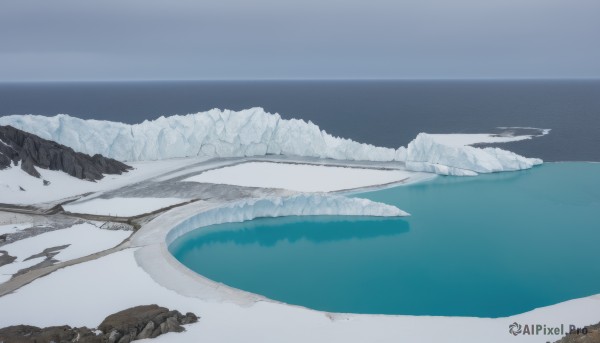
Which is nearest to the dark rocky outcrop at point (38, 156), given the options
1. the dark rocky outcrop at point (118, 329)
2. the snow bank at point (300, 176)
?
the snow bank at point (300, 176)

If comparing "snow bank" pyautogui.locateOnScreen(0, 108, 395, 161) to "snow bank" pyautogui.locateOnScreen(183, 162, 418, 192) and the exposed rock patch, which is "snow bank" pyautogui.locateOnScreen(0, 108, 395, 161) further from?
the exposed rock patch

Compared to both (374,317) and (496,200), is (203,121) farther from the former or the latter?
(374,317)

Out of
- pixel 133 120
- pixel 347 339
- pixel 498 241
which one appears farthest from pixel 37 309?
pixel 133 120

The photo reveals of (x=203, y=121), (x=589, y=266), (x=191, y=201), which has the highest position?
(x=203, y=121)

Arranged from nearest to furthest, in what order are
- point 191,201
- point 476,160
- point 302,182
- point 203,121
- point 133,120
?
point 191,201, point 302,182, point 476,160, point 203,121, point 133,120

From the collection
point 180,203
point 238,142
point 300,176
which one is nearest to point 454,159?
point 300,176

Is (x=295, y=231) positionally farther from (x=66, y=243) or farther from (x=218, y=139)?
(x=218, y=139)
